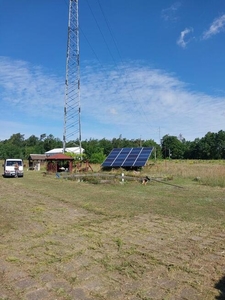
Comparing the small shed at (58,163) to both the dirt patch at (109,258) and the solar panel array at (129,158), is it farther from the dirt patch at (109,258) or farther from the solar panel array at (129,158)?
the dirt patch at (109,258)

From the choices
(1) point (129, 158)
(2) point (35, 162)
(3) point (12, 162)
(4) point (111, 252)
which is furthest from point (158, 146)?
(4) point (111, 252)

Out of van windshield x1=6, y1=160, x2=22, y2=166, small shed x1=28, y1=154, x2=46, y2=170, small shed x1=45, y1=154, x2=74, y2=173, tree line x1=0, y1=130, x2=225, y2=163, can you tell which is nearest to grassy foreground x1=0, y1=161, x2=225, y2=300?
van windshield x1=6, y1=160, x2=22, y2=166

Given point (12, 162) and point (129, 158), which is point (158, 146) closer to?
point (129, 158)

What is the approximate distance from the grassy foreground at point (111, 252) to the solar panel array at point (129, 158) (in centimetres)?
1709

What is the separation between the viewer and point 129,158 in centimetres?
2795

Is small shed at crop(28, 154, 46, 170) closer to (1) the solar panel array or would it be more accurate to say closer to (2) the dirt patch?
(1) the solar panel array

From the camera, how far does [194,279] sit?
12.9ft

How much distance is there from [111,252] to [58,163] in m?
25.2

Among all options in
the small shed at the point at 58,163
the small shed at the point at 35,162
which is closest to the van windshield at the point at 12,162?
the small shed at the point at 58,163

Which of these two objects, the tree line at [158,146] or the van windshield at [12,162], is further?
the tree line at [158,146]

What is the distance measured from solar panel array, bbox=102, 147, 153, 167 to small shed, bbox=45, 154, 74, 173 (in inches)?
142

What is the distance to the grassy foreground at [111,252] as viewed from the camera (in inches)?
144

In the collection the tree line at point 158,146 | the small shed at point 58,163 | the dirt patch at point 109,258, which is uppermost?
the tree line at point 158,146

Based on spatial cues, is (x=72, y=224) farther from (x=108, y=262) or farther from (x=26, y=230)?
(x=108, y=262)
